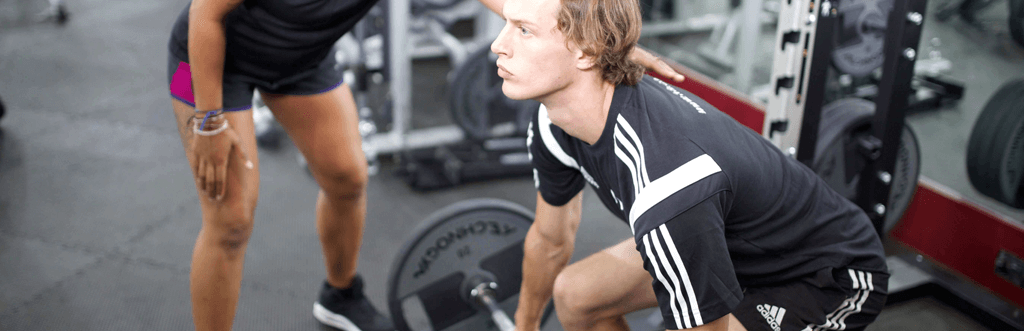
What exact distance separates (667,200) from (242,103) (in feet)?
2.88

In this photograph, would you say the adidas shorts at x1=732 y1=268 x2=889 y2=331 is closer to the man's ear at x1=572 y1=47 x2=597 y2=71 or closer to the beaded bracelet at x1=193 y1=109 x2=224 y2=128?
the man's ear at x1=572 y1=47 x2=597 y2=71

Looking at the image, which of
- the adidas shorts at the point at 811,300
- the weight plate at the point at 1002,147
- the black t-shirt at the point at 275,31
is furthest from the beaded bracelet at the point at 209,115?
the weight plate at the point at 1002,147

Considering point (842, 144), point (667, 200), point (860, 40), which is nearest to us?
point (667, 200)

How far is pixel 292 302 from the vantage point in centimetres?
209

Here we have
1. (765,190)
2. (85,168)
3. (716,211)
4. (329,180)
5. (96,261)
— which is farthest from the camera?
(85,168)

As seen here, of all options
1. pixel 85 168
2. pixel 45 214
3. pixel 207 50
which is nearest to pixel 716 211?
pixel 207 50

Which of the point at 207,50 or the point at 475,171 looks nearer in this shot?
the point at 207,50

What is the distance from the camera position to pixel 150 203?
8.74 feet

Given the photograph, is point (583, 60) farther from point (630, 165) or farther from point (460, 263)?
point (460, 263)

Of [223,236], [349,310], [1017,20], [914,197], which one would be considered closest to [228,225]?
[223,236]

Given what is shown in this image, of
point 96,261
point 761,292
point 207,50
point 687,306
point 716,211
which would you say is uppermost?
point 207,50

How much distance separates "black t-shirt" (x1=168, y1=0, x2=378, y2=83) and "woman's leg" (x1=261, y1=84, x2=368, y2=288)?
14cm

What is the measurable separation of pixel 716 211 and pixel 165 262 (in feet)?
6.20

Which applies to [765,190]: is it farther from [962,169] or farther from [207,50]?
[962,169]
